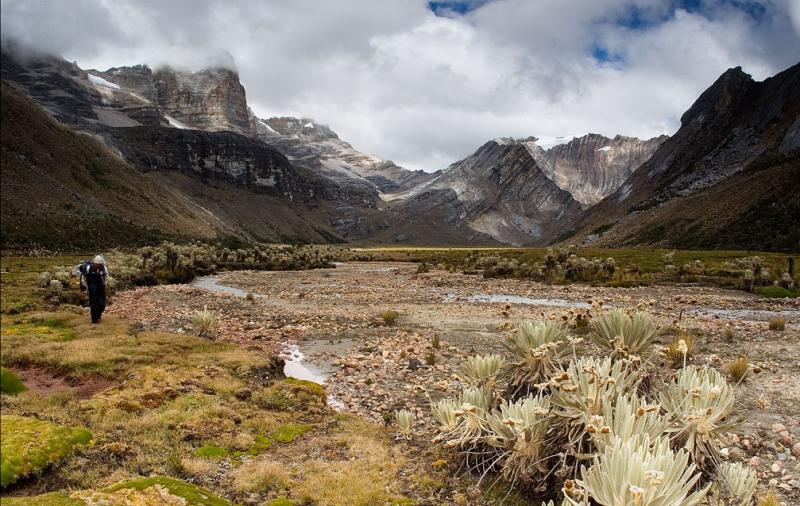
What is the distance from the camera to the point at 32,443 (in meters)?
5.54

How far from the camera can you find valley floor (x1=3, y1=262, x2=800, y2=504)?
671 centimetres

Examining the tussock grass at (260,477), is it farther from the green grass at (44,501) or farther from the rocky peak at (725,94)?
the rocky peak at (725,94)

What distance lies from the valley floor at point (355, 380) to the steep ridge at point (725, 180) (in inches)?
2599

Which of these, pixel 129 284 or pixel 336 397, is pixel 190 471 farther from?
pixel 129 284

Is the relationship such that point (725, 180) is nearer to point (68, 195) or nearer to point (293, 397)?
point (293, 397)

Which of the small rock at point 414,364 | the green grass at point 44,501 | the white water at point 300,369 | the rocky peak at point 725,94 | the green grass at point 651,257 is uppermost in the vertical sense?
the rocky peak at point 725,94

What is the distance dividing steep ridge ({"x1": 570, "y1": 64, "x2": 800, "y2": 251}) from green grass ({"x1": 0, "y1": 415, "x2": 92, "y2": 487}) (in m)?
82.2

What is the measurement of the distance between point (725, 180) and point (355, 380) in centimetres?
13344

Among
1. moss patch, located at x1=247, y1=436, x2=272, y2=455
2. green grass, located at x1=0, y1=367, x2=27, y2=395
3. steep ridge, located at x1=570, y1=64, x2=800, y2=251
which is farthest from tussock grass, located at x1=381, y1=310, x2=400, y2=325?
steep ridge, located at x1=570, y1=64, x2=800, y2=251

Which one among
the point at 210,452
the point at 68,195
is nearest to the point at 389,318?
the point at 68,195

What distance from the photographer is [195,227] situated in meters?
119

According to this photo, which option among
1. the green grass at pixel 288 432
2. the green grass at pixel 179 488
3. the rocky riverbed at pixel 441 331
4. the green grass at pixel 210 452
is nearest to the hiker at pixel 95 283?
the rocky riverbed at pixel 441 331

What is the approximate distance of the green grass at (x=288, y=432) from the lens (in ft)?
27.1

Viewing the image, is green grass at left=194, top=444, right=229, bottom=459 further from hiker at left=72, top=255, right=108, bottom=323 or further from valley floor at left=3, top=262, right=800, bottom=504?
hiker at left=72, top=255, right=108, bottom=323
